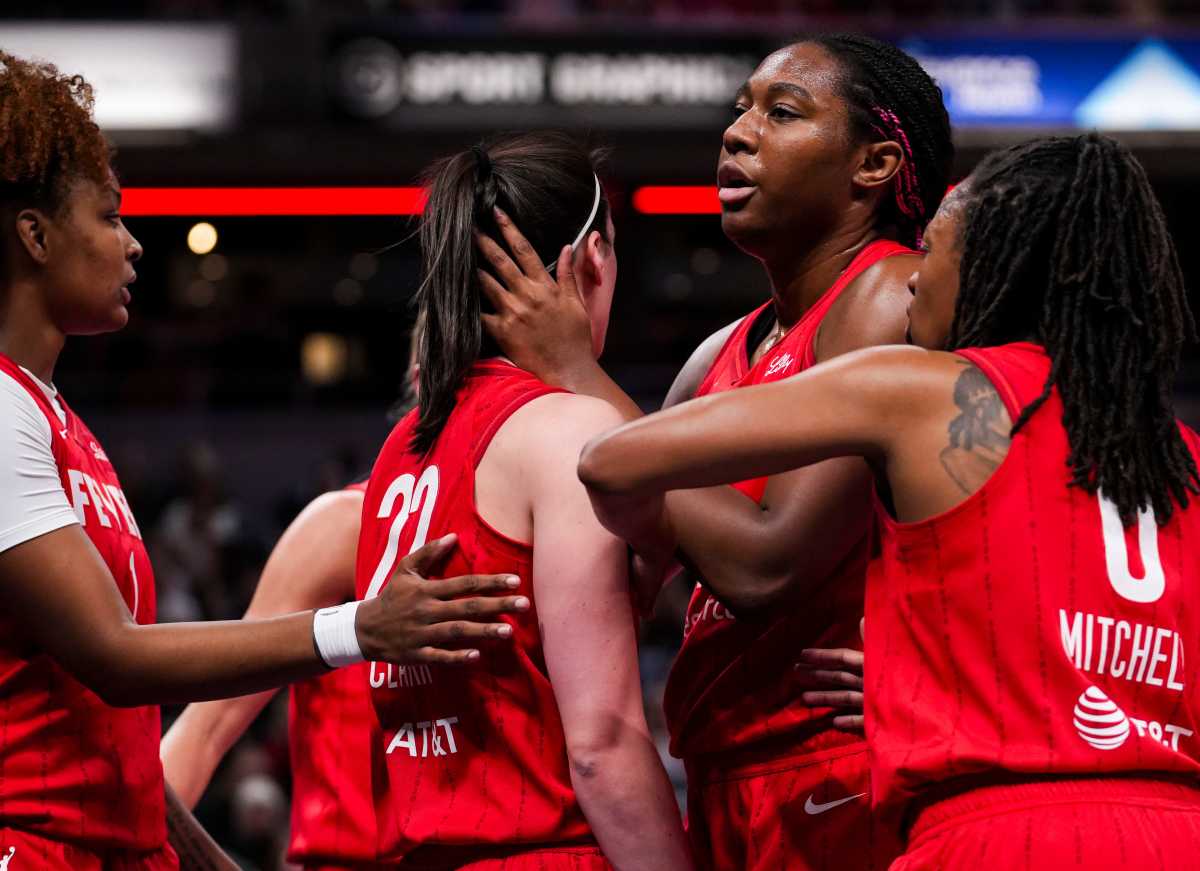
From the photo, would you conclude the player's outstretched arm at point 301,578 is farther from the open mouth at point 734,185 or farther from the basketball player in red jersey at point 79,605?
the open mouth at point 734,185

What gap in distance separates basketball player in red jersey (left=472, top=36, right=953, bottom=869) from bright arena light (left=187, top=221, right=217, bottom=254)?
438 inches

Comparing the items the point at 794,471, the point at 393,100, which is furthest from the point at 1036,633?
the point at 393,100

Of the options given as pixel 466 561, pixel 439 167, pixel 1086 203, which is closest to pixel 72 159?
pixel 439 167

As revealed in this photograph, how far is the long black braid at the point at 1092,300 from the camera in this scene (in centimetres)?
213

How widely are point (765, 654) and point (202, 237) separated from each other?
38.6 ft

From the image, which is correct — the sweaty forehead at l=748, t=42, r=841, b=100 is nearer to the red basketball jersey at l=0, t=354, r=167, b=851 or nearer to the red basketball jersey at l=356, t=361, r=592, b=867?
the red basketball jersey at l=356, t=361, r=592, b=867

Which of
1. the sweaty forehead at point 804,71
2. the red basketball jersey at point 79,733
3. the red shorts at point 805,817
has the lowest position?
the red shorts at point 805,817

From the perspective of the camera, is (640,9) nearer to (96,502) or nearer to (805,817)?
(96,502)

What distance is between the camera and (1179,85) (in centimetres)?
1276

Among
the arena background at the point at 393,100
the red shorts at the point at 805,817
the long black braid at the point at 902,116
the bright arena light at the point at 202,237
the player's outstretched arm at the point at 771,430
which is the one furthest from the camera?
the bright arena light at the point at 202,237

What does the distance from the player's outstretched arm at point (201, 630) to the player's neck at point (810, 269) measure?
1.00 metres

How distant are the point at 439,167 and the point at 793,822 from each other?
4.43 feet

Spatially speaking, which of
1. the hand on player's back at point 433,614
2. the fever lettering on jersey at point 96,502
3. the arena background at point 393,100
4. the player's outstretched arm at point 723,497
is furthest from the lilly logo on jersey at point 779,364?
the arena background at point 393,100

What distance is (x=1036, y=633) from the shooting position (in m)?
2.06
